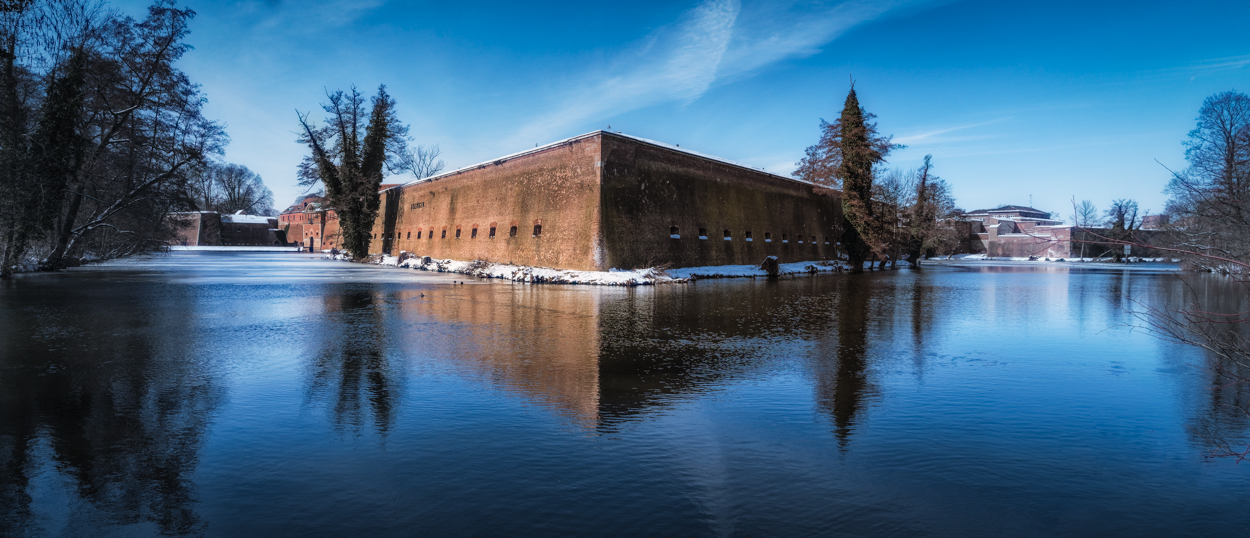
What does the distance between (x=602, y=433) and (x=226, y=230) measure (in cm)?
9124

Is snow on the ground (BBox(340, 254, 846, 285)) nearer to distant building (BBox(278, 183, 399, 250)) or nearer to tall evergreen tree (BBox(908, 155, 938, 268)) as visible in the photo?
tall evergreen tree (BBox(908, 155, 938, 268))

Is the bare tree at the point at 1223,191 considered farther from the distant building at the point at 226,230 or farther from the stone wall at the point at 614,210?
the distant building at the point at 226,230

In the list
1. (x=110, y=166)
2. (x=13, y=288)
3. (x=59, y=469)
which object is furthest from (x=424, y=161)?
(x=59, y=469)

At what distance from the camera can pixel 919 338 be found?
30.9 feet

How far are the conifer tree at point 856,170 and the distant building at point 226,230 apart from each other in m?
73.0

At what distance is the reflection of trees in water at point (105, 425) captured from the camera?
319 centimetres

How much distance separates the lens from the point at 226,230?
258ft

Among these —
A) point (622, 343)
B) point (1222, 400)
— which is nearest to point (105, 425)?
point (622, 343)

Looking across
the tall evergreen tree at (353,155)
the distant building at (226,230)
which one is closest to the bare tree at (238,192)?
the distant building at (226,230)

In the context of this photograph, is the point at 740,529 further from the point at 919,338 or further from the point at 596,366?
the point at 919,338

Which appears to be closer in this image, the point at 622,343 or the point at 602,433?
the point at 602,433

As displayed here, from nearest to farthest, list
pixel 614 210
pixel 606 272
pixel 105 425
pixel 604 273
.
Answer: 1. pixel 105 425
2. pixel 604 273
3. pixel 606 272
4. pixel 614 210

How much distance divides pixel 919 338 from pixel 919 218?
38132 mm

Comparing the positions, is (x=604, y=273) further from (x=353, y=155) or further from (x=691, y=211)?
(x=353, y=155)
